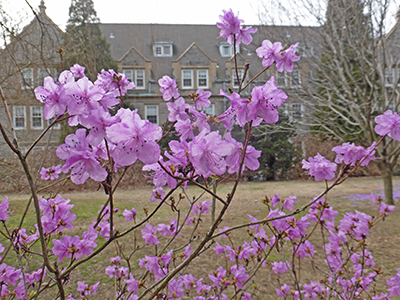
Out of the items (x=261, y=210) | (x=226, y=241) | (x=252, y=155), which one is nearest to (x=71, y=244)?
(x=252, y=155)

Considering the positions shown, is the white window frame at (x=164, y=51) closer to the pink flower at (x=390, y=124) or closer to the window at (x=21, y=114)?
the window at (x=21, y=114)

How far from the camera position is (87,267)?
111 inches

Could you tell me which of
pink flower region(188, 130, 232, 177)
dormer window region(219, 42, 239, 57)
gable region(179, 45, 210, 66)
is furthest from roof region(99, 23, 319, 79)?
pink flower region(188, 130, 232, 177)

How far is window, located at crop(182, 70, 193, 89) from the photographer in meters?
17.0

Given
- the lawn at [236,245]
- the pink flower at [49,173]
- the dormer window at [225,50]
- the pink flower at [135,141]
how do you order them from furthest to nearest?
1. the dormer window at [225,50]
2. the lawn at [236,245]
3. the pink flower at [49,173]
4. the pink flower at [135,141]

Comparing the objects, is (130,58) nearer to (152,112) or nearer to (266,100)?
(152,112)

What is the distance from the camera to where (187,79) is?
17047mm

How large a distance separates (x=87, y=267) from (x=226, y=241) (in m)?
1.69

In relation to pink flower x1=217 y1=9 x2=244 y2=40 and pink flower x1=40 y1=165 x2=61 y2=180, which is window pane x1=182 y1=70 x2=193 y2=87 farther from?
pink flower x1=217 y1=9 x2=244 y2=40

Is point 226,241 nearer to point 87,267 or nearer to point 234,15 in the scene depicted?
point 87,267

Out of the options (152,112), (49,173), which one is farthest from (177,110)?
(152,112)

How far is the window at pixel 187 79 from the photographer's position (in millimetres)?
16984

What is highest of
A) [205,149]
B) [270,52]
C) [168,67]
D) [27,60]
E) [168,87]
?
[168,67]

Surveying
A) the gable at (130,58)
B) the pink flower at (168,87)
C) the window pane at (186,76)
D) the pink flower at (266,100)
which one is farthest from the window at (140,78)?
the pink flower at (266,100)
